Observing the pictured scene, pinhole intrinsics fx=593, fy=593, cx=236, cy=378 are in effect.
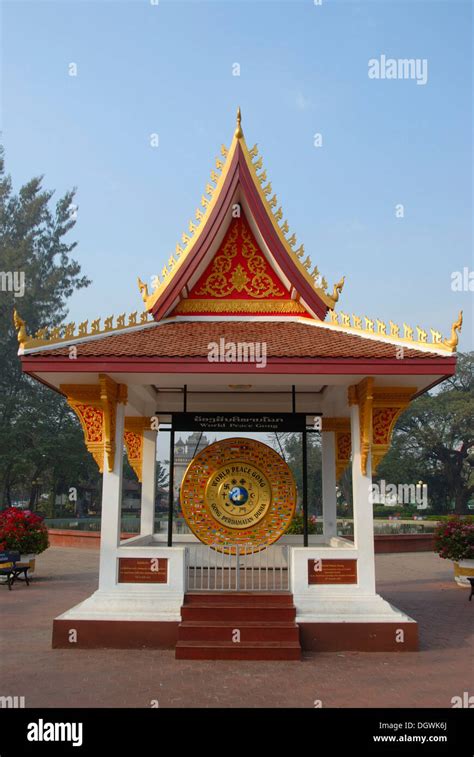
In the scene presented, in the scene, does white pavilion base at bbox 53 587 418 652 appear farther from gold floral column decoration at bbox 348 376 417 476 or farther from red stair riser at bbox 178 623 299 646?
gold floral column decoration at bbox 348 376 417 476

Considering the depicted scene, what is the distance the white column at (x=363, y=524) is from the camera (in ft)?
25.1

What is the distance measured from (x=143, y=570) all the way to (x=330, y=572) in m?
2.42

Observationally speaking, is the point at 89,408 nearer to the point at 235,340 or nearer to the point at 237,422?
the point at 237,422

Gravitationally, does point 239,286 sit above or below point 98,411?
above

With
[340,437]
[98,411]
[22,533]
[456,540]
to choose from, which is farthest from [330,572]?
[22,533]

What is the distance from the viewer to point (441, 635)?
8.32 m

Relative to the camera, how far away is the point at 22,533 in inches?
554

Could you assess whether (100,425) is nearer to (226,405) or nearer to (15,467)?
(226,405)

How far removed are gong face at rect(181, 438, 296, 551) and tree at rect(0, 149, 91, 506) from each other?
27.1m

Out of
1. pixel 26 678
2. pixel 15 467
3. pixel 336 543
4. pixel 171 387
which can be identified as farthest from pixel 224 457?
pixel 15 467

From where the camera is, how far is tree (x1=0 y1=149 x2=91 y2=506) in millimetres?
34250

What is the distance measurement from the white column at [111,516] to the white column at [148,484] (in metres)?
2.47

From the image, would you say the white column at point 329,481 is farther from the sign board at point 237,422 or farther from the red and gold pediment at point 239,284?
the red and gold pediment at point 239,284

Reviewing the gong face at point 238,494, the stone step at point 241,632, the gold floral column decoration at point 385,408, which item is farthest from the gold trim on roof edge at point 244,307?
the stone step at point 241,632
